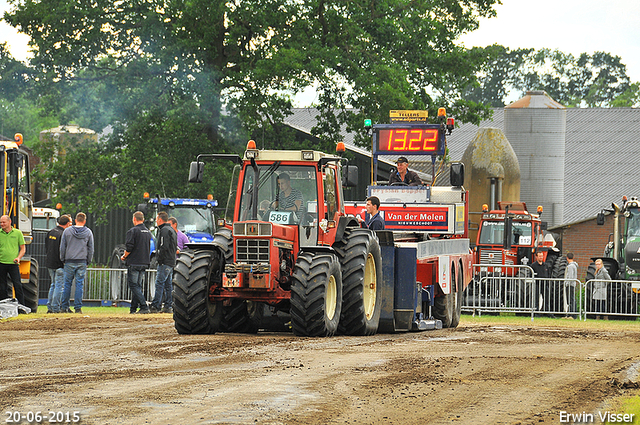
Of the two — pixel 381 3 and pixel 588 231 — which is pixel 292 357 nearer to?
pixel 381 3


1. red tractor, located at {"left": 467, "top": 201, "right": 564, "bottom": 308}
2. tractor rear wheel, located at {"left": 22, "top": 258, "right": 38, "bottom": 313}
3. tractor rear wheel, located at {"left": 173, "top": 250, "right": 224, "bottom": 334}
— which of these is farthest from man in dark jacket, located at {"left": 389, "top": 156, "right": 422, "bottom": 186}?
red tractor, located at {"left": 467, "top": 201, "right": 564, "bottom": 308}

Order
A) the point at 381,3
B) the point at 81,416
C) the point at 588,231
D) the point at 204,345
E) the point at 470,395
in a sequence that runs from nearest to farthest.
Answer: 1. the point at 81,416
2. the point at 470,395
3. the point at 204,345
4. the point at 381,3
5. the point at 588,231

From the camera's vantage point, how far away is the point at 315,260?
42.0 ft

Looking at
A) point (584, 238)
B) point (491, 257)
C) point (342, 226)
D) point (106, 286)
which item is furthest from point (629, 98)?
point (342, 226)

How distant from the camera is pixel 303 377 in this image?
351 inches

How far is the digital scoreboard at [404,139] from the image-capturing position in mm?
19734

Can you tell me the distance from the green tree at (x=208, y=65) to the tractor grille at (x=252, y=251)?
1627 cm

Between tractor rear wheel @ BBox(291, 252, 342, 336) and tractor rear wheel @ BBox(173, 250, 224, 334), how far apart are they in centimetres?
116

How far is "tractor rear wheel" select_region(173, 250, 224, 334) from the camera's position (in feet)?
42.5

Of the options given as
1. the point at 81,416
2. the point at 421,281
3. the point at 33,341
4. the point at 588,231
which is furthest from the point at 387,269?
the point at 588,231

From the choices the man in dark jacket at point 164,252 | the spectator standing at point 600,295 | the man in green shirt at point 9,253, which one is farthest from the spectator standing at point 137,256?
the spectator standing at point 600,295

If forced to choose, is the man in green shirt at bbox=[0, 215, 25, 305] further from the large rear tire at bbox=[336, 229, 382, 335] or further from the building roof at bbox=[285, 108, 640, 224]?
the building roof at bbox=[285, 108, 640, 224]

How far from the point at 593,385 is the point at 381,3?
21962 millimetres

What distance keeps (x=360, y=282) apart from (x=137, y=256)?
298 inches
